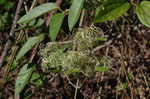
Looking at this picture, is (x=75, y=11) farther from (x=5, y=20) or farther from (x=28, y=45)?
(x=5, y=20)

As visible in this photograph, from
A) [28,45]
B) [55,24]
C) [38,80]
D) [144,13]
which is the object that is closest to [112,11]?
[144,13]

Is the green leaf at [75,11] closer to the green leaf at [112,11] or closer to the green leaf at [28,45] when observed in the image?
the green leaf at [112,11]

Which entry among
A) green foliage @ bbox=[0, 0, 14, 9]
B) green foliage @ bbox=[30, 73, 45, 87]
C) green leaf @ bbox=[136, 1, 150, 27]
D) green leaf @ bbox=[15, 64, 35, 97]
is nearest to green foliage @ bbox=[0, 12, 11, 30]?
green foliage @ bbox=[0, 0, 14, 9]

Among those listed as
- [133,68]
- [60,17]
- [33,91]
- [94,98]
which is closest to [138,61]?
[133,68]

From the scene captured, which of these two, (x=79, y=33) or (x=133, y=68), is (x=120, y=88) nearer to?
(x=133, y=68)

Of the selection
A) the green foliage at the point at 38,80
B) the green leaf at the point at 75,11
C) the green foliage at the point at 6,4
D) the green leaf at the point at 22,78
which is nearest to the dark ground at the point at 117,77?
the green foliage at the point at 38,80
